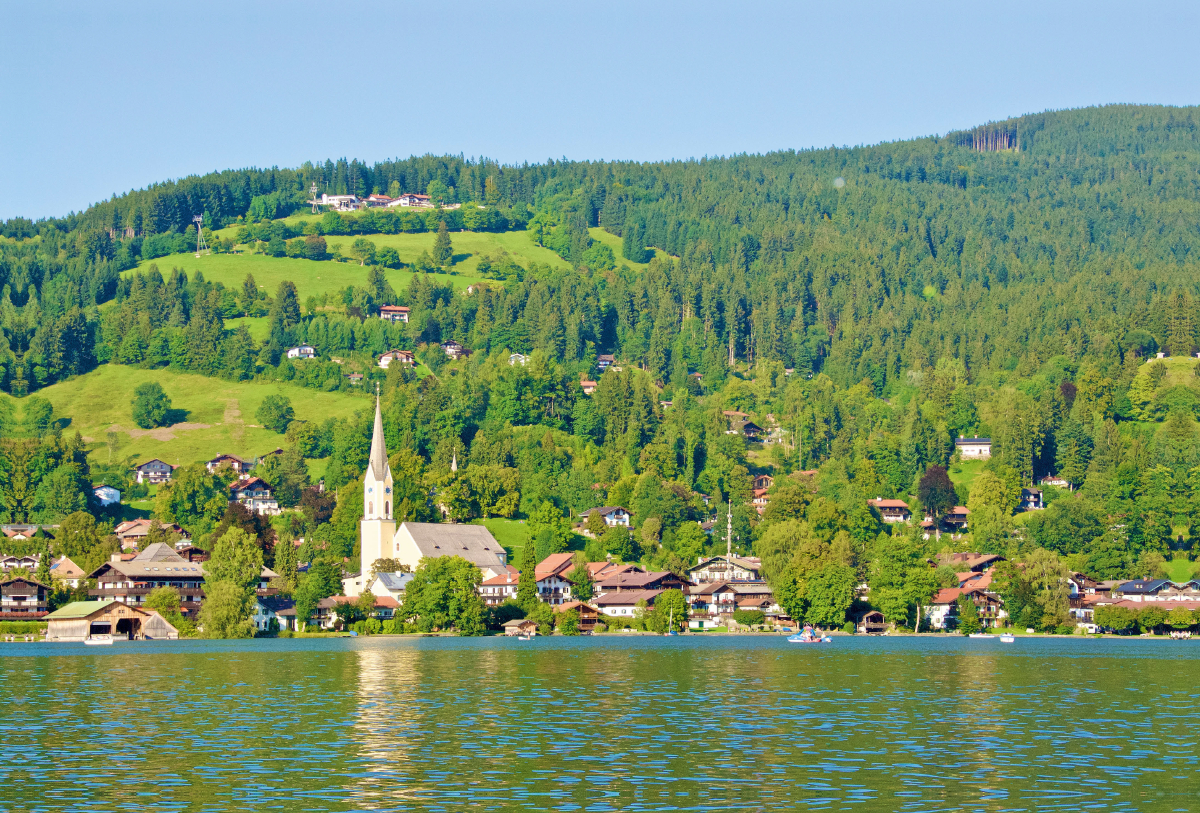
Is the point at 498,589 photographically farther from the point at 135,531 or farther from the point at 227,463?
the point at 227,463

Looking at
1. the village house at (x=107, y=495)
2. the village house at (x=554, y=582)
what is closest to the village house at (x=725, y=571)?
the village house at (x=554, y=582)

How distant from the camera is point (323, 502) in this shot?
178m

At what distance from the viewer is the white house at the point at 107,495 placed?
186m

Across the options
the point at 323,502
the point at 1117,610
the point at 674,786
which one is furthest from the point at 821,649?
the point at 323,502

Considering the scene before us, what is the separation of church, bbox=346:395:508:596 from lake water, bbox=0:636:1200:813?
69.6 metres

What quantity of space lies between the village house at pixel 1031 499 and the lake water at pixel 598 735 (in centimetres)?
10168

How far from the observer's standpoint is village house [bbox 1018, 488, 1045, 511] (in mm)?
188125

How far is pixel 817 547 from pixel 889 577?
7.53 meters

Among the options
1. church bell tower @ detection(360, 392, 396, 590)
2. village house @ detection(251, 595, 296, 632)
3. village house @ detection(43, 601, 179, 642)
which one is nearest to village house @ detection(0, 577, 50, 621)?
village house @ detection(43, 601, 179, 642)

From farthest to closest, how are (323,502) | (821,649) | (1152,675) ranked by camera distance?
(323,502), (821,649), (1152,675)

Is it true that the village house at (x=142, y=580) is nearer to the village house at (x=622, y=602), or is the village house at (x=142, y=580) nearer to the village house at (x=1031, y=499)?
the village house at (x=622, y=602)

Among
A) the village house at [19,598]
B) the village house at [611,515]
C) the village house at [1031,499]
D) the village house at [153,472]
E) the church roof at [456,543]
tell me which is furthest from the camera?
the village house at [153,472]

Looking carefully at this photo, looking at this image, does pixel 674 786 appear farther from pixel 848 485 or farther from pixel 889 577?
pixel 848 485

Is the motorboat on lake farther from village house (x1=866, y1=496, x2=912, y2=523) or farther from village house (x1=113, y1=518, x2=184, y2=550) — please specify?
village house (x1=113, y1=518, x2=184, y2=550)
